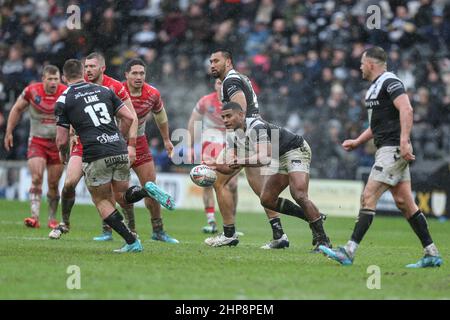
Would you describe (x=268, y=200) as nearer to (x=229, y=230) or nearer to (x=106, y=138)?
(x=229, y=230)

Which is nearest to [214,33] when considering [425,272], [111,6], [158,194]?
[111,6]

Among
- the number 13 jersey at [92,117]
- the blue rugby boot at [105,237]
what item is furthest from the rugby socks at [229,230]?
the number 13 jersey at [92,117]

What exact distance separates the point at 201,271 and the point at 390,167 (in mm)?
2479

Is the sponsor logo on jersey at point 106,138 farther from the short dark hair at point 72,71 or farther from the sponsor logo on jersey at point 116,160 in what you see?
the short dark hair at point 72,71

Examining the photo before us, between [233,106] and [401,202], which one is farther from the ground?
[233,106]

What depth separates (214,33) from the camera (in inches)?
1096

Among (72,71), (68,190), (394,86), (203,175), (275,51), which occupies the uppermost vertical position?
(275,51)

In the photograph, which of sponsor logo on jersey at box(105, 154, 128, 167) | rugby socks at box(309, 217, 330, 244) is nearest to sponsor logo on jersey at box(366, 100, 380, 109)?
rugby socks at box(309, 217, 330, 244)

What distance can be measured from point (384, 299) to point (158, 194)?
447 cm

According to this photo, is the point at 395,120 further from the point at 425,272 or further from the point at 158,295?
the point at 158,295

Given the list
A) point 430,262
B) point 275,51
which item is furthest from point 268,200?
point 275,51

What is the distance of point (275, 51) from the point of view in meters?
26.7

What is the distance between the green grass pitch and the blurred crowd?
9.18 meters

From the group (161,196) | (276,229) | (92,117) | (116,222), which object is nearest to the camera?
(116,222)
